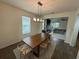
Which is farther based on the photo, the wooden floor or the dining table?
the wooden floor

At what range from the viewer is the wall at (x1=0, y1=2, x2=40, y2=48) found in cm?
333

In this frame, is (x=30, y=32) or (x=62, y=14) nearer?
(x=62, y=14)

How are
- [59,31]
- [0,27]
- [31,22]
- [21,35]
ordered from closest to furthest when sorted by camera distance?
[0,27]
[21,35]
[31,22]
[59,31]

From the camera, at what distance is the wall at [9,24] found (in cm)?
333

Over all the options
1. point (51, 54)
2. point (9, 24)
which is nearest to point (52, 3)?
point (51, 54)

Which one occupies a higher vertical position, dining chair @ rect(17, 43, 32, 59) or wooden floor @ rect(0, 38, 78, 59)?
dining chair @ rect(17, 43, 32, 59)

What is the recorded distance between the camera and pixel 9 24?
367 cm

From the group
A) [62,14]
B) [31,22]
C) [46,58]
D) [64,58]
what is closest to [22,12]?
[31,22]

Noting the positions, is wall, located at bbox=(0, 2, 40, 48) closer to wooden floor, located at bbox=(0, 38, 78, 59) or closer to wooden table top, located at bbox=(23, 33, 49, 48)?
wooden floor, located at bbox=(0, 38, 78, 59)

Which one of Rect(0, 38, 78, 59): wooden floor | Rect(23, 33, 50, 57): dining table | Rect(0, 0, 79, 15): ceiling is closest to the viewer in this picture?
Rect(23, 33, 50, 57): dining table

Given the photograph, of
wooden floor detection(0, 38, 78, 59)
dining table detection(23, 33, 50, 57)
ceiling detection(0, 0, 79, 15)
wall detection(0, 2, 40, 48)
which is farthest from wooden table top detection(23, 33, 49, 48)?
ceiling detection(0, 0, 79, 15)

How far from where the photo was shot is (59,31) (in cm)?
629

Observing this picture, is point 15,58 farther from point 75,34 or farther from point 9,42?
point 75,34

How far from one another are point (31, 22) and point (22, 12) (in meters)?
1.36
